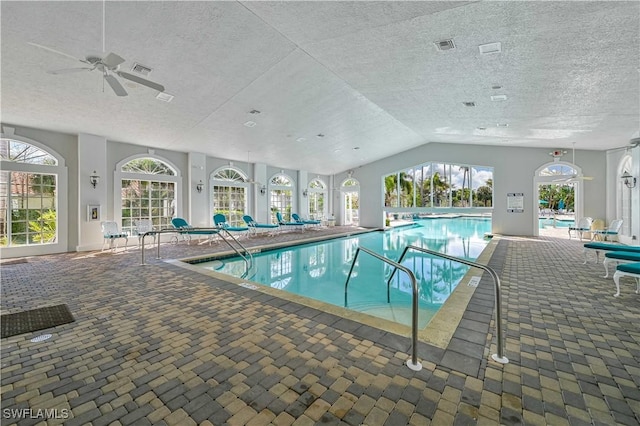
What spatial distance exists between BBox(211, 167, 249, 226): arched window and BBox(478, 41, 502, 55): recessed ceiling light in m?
8.49

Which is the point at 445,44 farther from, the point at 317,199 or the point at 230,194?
the point at 317,199

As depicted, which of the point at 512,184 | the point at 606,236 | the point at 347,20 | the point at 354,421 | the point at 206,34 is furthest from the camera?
the point at 512,184

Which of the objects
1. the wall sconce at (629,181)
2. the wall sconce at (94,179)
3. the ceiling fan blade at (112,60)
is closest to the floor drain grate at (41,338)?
the ceiling fan blade at (112,60)

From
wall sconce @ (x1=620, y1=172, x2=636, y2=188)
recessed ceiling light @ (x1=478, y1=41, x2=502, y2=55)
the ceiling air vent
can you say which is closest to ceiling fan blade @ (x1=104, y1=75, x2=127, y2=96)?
the ceiling air vent

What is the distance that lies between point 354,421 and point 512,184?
1227 centimetres

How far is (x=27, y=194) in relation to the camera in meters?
7.00

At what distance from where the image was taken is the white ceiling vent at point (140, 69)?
467 centimetres

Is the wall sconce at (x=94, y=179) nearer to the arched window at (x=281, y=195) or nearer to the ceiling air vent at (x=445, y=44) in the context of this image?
the arched window at (x=281, y=195)

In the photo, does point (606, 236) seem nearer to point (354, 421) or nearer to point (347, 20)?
point (347, 20)

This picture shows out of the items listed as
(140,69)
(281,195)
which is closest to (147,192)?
(140,69)

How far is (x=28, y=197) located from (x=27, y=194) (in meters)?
0.07

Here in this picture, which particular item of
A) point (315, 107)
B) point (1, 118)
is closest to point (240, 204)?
point (315, 107)

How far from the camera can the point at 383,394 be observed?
1804mm

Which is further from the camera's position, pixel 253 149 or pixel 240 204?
pixel 240 204
